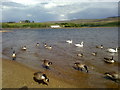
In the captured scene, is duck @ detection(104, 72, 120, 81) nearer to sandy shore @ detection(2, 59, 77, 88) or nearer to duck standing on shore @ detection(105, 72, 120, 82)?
duck standing on shore @ detection(105, 72, 120, 82)

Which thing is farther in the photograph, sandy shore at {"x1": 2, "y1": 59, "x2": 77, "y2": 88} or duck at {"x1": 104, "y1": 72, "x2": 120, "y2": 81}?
duck at {"x1": 104, "y1": 72, "x2": 120, "y2": 81}

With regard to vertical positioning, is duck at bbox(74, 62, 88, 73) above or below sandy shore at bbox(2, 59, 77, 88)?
above

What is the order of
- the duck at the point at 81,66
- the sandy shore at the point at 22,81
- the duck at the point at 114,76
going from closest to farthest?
1. the sandy shore at the point at 22,81
2. the duck at the point at 114,76
3. the duck at the point at 81,66

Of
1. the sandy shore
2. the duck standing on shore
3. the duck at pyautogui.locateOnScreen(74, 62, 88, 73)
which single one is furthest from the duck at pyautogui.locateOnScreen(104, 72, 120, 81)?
the sandy shore

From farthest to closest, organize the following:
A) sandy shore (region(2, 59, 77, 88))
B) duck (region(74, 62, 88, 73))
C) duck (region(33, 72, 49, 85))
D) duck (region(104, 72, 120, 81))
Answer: duck (region(74, 62, 88, 73)) < duck (region(104, 72, 120, 81)) < duck (region(33, 72, 49, 85)) < sandy shore (region(2, 59, 77, 88))

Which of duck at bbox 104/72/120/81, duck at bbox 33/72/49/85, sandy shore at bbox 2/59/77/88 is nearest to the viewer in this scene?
sandy shore at bbox 2/59/77/88

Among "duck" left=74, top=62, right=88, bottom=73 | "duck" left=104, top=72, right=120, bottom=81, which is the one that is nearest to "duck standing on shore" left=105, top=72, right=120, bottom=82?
"duck" left=104, top=72, right=120, bottom=81

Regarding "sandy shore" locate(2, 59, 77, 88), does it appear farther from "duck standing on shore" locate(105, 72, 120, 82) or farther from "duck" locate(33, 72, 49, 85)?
"duck standing on shore" locate(105, 72, 120, 82)

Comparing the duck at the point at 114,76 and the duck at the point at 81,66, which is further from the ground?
the duck at the point at 81,66

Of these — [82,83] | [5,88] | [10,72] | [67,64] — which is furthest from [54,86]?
[67,64]

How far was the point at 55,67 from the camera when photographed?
13.4 metres

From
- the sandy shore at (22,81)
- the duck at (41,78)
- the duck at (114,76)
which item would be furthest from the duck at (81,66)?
the duck at (41,78)

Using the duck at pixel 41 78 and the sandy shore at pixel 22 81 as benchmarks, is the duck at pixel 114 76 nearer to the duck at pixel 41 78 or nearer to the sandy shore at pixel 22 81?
the sandy shore at pixel 22 81

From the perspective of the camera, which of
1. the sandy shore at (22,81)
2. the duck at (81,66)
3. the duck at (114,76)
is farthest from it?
the duck at (81,66)
